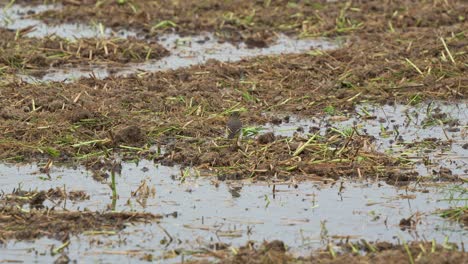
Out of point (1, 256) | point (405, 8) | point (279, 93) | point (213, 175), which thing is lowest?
point (1, 256)

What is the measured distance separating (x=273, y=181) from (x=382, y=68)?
3.83m

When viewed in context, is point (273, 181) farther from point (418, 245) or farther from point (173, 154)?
point (418, 245)

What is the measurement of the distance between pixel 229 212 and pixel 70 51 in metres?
5.93

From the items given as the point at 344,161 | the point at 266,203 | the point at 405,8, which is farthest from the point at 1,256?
the point at 405,8

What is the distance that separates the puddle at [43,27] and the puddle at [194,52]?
0.82 m

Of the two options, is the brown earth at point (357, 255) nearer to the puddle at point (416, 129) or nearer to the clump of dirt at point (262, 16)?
the puddle at point (416, 129)

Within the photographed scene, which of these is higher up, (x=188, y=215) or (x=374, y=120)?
(x=374, y=120)

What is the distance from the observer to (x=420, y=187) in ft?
29.1

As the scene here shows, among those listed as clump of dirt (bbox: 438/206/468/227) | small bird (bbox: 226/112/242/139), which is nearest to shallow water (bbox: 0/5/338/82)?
small bird (bbox: 226/112/242/139)

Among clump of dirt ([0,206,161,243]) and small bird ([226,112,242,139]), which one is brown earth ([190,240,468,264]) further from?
small bird ([226,112,242,139])

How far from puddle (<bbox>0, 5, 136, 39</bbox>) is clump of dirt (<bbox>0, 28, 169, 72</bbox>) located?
28 centimetres

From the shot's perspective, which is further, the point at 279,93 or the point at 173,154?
the point at 279,93

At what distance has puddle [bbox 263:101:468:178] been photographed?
9680mm

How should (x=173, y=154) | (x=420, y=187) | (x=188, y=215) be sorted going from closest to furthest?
(x=188, y=215), (x=420, y=187), (x=173, y=154)
